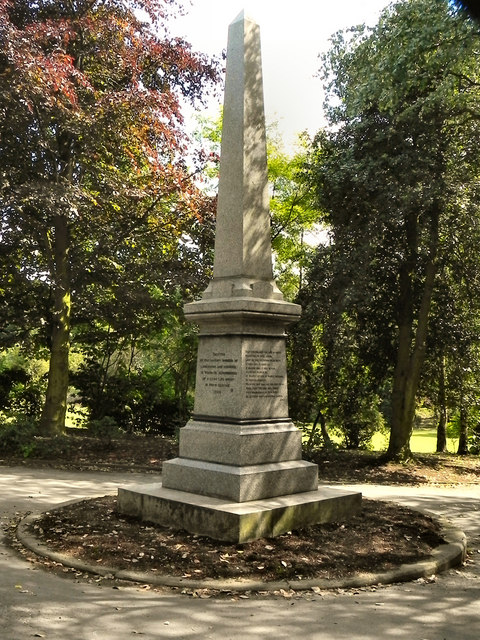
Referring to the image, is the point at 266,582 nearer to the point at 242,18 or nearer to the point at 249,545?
the point at 249,545

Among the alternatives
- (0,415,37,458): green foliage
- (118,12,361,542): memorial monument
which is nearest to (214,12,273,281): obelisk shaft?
(118,12,361,542): memorial monument

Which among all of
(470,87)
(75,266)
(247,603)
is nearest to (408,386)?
(470,87)

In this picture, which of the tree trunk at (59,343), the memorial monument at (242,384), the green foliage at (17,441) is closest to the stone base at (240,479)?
the memorial monument at (242,384)

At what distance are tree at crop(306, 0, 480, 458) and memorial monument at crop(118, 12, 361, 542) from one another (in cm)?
518

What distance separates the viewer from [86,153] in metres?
14.1

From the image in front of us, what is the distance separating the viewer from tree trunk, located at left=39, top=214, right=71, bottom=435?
14617mm

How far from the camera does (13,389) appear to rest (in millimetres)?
19094

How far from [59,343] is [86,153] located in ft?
14.3

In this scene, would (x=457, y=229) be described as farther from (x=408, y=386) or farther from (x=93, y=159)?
(x=93, y=159)

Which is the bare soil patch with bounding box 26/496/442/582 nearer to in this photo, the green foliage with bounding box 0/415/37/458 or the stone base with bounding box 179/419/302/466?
the stone base with bounding box 179/419/302/466

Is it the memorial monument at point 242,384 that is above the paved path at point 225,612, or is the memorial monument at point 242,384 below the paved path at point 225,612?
above

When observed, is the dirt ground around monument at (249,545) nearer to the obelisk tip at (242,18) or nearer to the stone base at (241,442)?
the stone base at (241,442)

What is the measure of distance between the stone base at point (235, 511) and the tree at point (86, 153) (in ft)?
24.6

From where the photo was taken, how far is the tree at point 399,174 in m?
11.9
